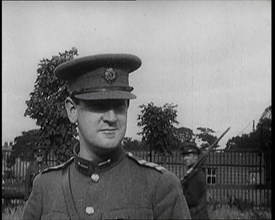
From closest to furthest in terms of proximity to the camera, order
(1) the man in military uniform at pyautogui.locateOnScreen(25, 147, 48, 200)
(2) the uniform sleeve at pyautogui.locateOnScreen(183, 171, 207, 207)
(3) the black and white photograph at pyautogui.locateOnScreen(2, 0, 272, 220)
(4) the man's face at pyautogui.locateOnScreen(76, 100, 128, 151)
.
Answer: (4) the man's face at pyautogui.locateOnScreen(76, 100, 128, 151) → (3) the black and white photograph at pyautogui.locateOnScreen(2, 0, 272, 220) → (2) the uniform sleeve at pyautogui.locateOnScreen(183, 171, 207, 207) → (1) the man in military uniform at pyautogui.locateOnScreen(25, 147, 48, 200)

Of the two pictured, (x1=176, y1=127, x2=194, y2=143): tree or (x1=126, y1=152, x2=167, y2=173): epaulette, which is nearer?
(x1=126, y1=152, x2=167, y2=173): epaulette

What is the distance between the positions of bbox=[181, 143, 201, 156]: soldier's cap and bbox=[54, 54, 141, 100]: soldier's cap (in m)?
0.27

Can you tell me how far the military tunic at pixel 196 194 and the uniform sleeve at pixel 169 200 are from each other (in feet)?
0.40

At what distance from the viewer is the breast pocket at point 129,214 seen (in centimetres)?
127

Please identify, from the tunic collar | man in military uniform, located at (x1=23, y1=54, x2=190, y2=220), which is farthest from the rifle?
the tunic collar

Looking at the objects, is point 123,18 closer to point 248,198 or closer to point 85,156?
point 85,156

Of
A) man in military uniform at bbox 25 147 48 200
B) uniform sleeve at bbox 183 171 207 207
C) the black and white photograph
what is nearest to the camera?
the black and white photograph

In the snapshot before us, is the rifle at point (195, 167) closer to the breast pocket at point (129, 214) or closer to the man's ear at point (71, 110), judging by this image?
Answer: the breast pocket at point (129, 214)

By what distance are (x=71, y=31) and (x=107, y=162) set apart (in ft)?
1.44

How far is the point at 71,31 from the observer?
1.45 metres

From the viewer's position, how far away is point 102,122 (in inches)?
47.5

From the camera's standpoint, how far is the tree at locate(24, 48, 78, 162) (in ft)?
4.69

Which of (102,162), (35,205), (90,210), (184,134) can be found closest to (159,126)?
(184,134)

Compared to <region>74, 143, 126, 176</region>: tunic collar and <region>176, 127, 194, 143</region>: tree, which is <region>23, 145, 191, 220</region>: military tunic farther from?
<region>176, 127, 194, 143</region>: tree
